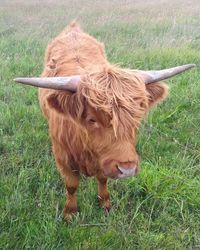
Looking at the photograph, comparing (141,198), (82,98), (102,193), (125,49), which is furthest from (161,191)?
(125,49)

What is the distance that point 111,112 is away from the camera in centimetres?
Answer: 272

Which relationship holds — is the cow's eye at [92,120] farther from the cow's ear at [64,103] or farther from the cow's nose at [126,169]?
the cow's nose at [126,169]

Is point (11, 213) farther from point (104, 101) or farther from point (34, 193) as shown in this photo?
point (104, 101)

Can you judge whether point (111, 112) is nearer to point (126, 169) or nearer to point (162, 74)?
point (126, 169)

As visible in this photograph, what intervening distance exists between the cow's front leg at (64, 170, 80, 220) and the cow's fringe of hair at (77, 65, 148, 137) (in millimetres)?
1003

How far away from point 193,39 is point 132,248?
6.65 m

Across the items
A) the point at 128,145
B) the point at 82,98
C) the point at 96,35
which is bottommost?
the point at 96,35

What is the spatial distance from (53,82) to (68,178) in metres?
1.17

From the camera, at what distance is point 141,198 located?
3.91m

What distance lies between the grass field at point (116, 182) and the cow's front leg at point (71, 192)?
0.08 m

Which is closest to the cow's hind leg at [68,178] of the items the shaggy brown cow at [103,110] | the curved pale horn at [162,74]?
the shaggy brown cow at [103,110]

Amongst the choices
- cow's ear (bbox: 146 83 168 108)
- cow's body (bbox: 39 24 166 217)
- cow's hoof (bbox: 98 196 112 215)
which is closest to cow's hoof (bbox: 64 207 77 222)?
cow's body (bbox: 39 24 166 217)

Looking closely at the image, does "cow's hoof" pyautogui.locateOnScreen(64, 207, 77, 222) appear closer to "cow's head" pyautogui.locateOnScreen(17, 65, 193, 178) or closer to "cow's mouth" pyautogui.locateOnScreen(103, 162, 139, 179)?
"cow's head" pyautogui.locateOnScreen(17, 65, 193, 178)

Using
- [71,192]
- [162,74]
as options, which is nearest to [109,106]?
[162,74]
